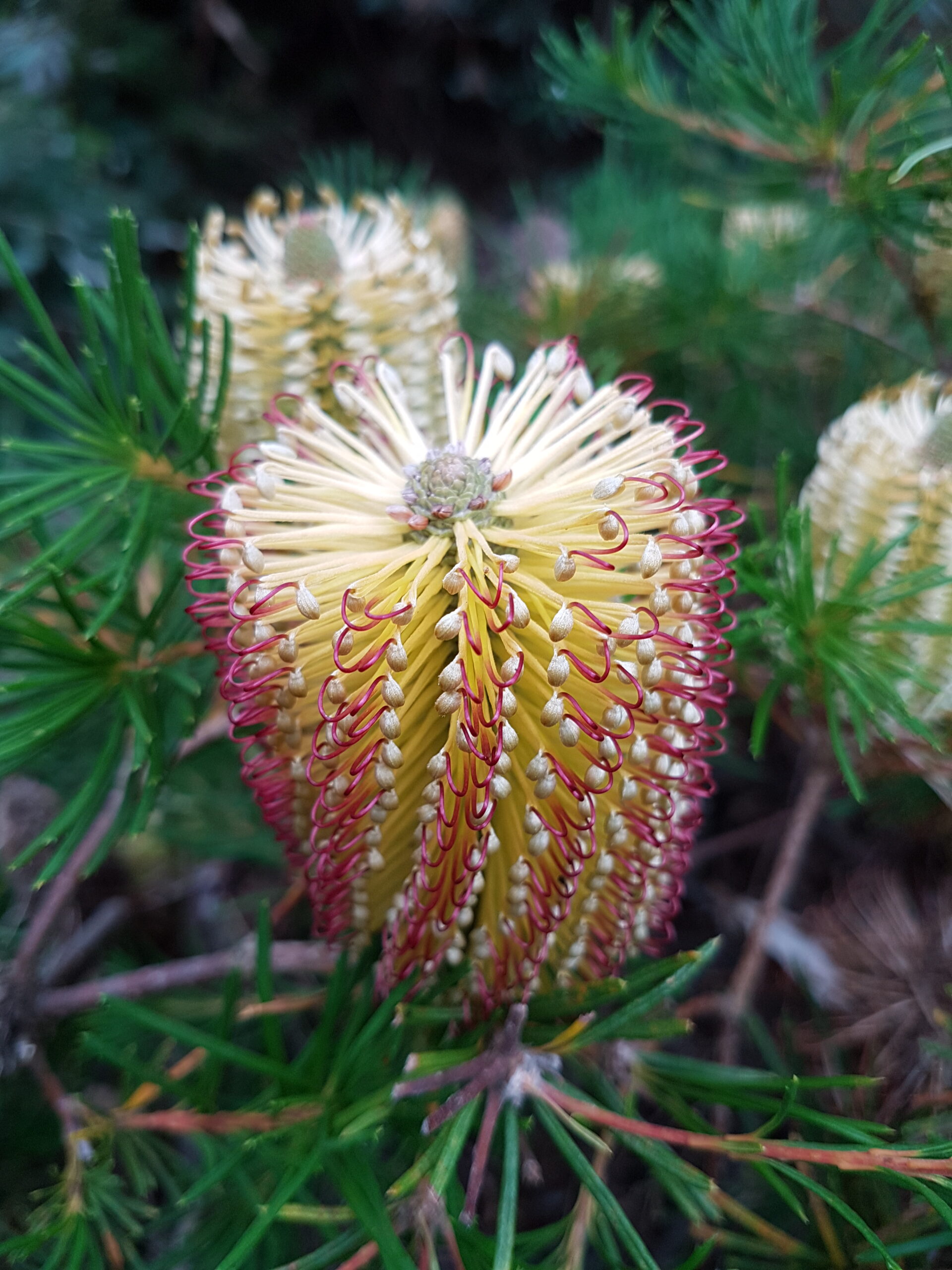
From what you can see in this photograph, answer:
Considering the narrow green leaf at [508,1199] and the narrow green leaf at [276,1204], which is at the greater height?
the narrow green leaf at [276,1204]

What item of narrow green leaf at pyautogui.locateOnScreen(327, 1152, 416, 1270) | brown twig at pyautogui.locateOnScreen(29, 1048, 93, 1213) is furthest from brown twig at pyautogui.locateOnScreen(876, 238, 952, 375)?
brown twig at pyautogui.locateOnScreen(29, 1048, 93, 1213)

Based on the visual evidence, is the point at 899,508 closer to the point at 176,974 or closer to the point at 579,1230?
the point at 579,1230

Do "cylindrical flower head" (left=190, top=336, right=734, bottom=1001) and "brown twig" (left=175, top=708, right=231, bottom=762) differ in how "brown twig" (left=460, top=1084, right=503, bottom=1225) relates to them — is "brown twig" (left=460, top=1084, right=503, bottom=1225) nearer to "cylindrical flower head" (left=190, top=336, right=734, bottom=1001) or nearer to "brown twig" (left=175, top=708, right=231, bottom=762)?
"cylindrical flower head" (left=190, top=336, right=734, bottom=1001)

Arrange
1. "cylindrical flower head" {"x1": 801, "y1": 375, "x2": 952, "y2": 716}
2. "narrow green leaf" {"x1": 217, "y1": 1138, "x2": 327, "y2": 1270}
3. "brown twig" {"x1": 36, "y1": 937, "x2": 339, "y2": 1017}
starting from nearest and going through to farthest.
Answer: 1. "narrow green leaf" {"x1": 217, "y1": 1138, "x2": 327, "y2": 1270}
2. "cylindrical flower head" {"x1": 801, "y1": 375, "x2": 952, "y2": 716}
3. "brown twig" {"x1": 36, "y1": 937, "x2": 339, "y2": 1017}

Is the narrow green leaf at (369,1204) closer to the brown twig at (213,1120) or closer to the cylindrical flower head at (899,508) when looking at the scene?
the brown twig at (213,1120)

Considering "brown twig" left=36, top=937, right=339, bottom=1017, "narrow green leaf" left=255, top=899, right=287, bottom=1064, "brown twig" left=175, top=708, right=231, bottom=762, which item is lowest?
"brown twig" left=36, top=937, right=339, bottom=1017

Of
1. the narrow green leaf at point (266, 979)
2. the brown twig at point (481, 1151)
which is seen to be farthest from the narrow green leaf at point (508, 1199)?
the narrow green leaf at point (266, 979)

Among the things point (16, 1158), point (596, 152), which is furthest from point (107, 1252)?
point (596, 152)

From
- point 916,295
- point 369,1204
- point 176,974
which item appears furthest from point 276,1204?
point 916,295
